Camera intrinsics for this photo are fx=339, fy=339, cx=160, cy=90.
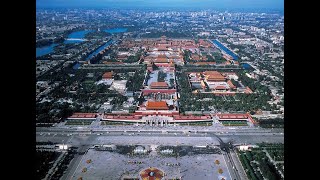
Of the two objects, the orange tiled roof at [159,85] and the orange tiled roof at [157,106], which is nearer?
the orange tiled roof at [157,106]

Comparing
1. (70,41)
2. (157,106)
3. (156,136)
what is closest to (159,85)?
(157,106)

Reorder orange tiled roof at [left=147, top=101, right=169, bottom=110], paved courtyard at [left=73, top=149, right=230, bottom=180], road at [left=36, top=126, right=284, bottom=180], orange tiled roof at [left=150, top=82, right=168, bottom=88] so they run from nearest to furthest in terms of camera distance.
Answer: paved courtyard at [left=73, top=149, right=230, bottom=180] < road at [left=36, top=126, right=284, bottom=180] < orange tiled roof at [left=147, top=101, right=169, bottom=110] < orange tiled roof at [left=150, top=82, right=168, bottom=88]

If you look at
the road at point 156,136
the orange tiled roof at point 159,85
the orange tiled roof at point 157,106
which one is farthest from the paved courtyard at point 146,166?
the orange tiled roof at point 159,85

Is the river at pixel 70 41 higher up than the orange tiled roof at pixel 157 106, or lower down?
higher up

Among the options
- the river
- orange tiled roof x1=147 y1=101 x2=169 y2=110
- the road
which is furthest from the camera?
the river

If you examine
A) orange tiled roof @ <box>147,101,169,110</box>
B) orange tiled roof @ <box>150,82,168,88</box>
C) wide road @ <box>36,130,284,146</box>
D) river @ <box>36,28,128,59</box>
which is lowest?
wide road @ <box>36,130,284,146</box>

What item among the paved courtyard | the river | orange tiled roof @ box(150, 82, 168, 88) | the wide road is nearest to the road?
the wide road

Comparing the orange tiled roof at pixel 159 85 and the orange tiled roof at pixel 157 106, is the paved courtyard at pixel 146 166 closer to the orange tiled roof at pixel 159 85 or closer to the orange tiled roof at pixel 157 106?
the orange tiled roof at pixel 157 106

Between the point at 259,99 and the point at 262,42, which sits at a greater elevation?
the point at 262,42

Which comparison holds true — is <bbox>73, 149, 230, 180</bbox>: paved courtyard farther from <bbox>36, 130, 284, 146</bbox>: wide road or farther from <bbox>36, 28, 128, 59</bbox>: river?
<bbox>36, 28, 128, 59</bbox>: river
